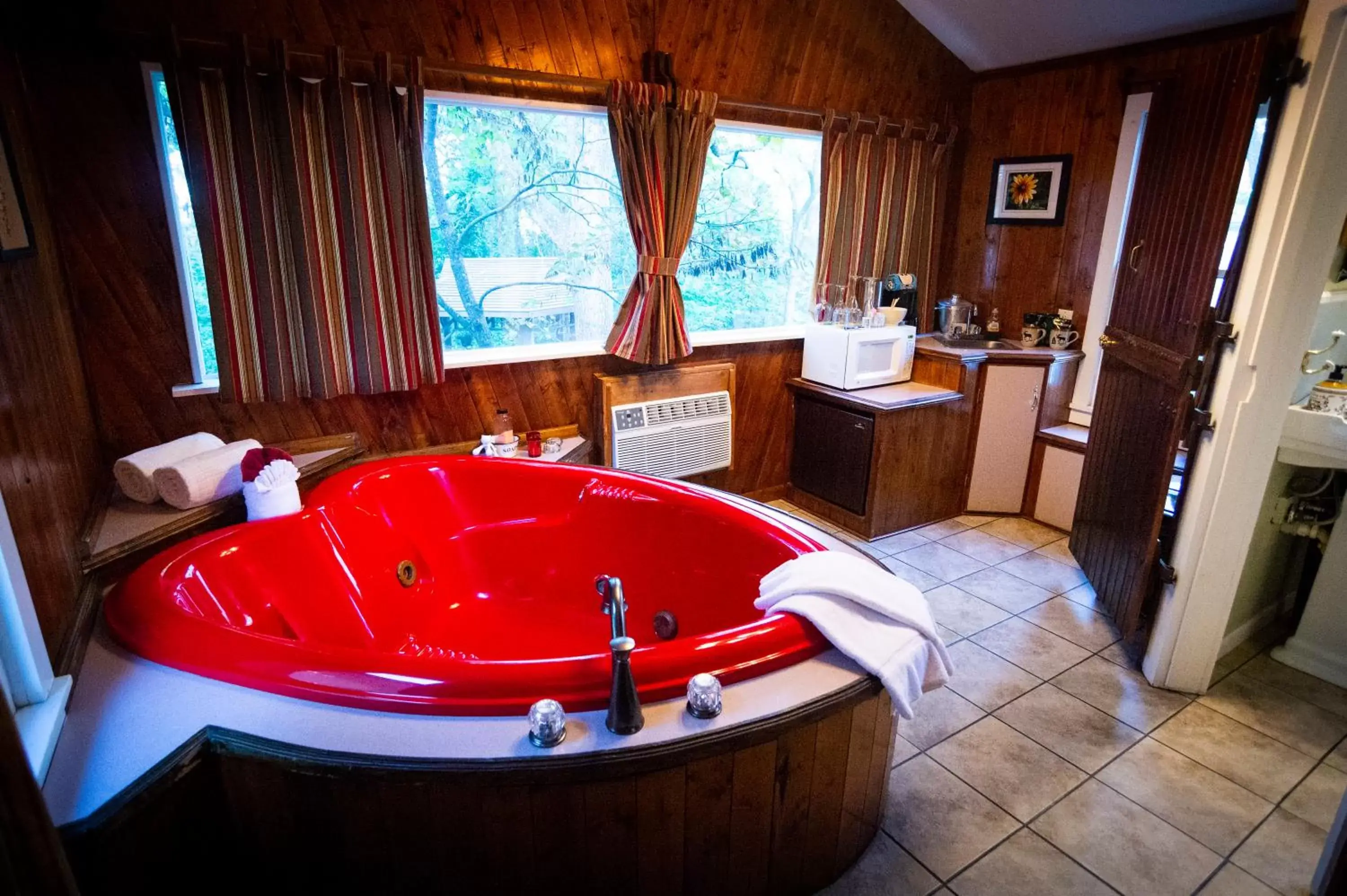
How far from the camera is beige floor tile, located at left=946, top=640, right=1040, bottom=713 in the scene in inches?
96.3

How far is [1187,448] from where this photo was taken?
241cm

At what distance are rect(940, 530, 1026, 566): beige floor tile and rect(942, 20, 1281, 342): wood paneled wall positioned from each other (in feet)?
3.89

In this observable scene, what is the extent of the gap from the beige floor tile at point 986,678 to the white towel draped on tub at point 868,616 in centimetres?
82

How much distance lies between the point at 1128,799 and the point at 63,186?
12.0 ft

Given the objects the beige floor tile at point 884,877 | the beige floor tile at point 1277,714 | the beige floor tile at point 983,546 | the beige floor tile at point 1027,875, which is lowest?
the beige floor tile at point 884,877


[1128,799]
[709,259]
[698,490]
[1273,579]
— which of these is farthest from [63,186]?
[1273,579]

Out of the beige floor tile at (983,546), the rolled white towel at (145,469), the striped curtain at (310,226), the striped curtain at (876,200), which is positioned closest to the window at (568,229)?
the striped curtain at (876,200)

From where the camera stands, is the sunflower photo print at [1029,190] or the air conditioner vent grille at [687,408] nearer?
the air conditioner vent grille at [687,408]

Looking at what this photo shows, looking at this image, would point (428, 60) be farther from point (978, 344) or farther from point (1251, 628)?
point (1251, 628)

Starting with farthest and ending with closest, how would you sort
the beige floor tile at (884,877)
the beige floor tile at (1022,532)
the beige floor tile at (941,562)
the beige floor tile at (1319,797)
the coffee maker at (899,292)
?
the coffee maker at (899,292), the beige floor tile at (1022,532), the beige floor tile at (941,562), the beige floor tile at (1319,797), the beige floor tile at (884,877)

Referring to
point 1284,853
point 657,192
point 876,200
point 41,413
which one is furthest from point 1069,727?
point 41,413

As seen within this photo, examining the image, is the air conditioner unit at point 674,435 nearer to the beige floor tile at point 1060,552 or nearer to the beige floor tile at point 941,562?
the beige floor tile at point 941,562

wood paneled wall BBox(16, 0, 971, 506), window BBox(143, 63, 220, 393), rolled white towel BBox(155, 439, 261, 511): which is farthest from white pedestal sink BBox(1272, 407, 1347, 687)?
window BBox(143, 63, 220, 393)

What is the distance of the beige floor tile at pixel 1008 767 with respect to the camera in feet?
6.57
